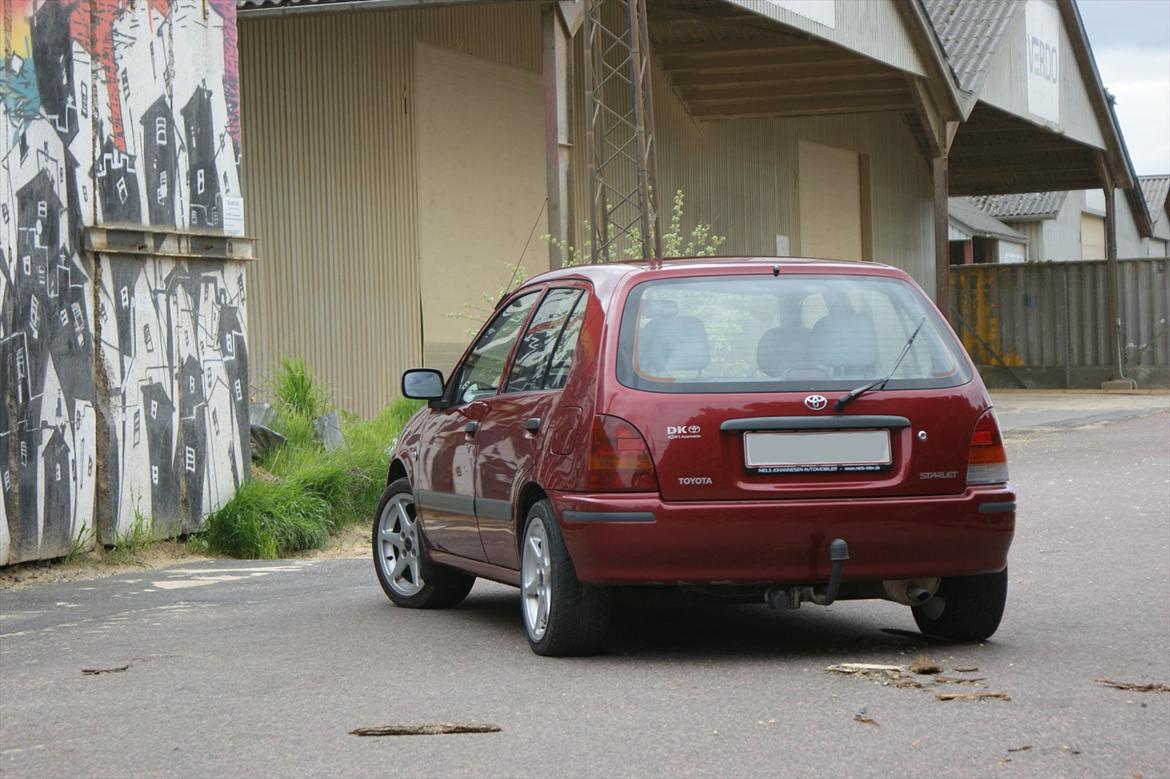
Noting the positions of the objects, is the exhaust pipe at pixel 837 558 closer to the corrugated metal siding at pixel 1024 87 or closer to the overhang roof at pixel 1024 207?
the corrugated metal siding at pixel 1024 87

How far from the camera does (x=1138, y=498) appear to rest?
13.5 meters

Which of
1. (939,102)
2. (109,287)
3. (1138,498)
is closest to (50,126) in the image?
(109,287)

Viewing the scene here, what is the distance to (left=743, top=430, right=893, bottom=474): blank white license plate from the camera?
263 inches

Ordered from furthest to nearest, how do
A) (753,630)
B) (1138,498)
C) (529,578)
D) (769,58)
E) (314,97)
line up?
1. (769,58)
2. (314,97)
3. (1138,498)
4. (753,630)
5. (529,578)

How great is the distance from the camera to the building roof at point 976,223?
5341cm

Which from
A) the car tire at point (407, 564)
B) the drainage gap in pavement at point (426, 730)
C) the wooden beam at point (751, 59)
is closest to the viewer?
the drainage gap in pavement at point (426, 730)

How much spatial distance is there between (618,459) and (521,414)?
2.81 feet

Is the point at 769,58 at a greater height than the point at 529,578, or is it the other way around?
the point at 769,58

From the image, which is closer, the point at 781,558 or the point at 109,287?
the point at 781,558

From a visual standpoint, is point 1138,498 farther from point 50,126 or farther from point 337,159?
point 337,159

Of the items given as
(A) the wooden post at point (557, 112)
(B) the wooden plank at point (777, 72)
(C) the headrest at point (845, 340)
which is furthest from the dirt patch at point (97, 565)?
(B) the wooden plank at point (777, 72)

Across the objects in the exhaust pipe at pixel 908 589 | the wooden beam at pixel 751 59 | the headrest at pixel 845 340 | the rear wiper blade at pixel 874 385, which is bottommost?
the exhaust pipe at pixel 908 589

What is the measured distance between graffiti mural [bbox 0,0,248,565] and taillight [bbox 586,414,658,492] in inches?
175

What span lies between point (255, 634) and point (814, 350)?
2.84 metres
